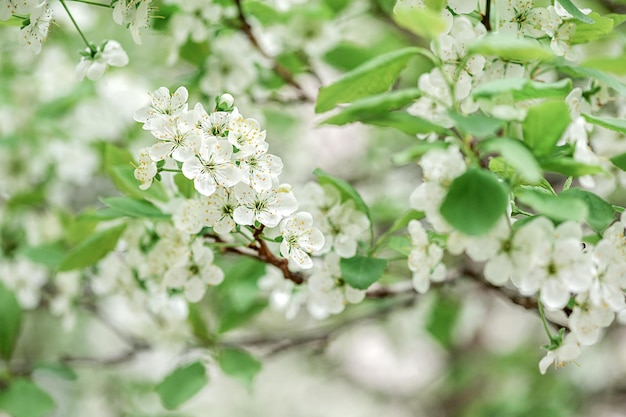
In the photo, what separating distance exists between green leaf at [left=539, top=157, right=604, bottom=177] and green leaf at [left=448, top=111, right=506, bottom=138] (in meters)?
0.07

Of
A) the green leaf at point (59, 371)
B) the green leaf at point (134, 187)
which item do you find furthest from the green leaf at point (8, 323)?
the green leaf at point (134, 187)

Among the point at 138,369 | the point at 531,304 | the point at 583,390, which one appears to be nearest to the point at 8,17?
the point at 531,304

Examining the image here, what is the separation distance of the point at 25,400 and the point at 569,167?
1.08 meters

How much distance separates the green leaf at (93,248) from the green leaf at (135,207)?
7 cm

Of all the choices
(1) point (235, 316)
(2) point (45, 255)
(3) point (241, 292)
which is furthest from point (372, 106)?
(2) point (45, 255)

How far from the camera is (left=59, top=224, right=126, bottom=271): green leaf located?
3.33 feet

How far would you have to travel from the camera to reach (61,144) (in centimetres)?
190

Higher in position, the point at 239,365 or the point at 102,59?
the point at 102,59

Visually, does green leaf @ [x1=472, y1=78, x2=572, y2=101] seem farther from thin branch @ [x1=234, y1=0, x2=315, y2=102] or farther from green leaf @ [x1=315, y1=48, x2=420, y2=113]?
thin branch @ [x1=234, y1=0, x2=315, y2=102]

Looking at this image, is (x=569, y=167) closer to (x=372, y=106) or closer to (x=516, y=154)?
(x=516, y=154)

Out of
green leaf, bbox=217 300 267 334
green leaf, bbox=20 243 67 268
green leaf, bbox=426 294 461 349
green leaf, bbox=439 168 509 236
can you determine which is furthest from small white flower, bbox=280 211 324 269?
green leaf, bbox=426 294 461 349

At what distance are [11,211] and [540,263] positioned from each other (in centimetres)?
147

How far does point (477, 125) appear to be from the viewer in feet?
2.12

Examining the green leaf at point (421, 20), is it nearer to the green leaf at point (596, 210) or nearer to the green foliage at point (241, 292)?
the green leaf at point (596, 210)
